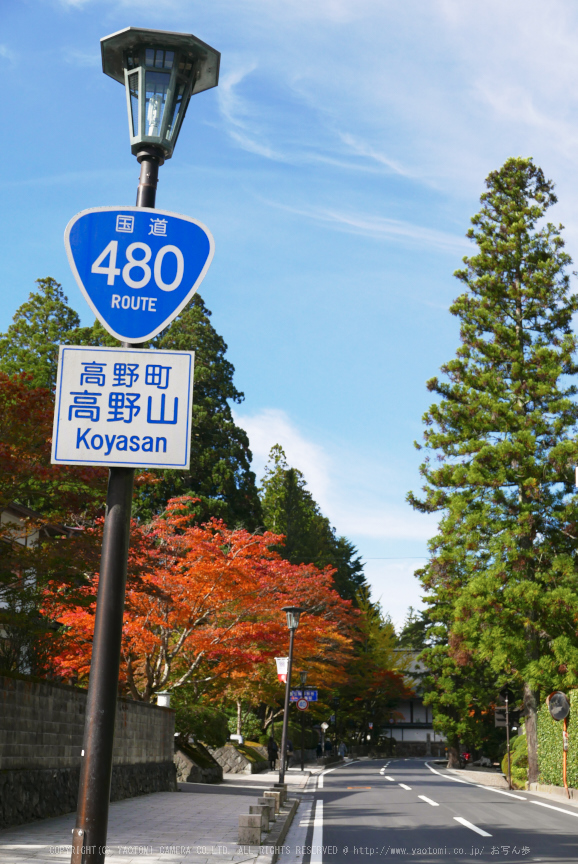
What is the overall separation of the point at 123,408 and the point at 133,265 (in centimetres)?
73

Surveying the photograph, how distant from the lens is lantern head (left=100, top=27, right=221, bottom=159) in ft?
12.9

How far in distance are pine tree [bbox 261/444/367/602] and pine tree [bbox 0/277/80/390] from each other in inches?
668

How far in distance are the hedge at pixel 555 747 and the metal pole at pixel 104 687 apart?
17676 millimetres

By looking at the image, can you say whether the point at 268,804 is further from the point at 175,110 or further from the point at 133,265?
the point at 175,110

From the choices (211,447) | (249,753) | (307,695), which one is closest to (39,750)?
(307,695)

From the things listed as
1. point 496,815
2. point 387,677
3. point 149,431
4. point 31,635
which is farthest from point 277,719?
point 149,431

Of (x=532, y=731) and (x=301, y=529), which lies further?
(x=301, y=529)

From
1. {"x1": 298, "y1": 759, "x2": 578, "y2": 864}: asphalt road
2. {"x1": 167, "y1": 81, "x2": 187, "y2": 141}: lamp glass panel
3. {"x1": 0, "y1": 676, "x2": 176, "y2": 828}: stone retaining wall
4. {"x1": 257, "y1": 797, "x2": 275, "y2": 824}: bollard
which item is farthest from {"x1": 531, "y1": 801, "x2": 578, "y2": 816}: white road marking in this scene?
{"x1": 167, "y1": 81, "x2": 187, "y2": 141}: lamp glass panel

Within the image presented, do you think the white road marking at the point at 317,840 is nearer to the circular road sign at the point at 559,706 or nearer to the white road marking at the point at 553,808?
the white road marking at the point at 553,808

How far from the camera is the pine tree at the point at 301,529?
4997 centimetres

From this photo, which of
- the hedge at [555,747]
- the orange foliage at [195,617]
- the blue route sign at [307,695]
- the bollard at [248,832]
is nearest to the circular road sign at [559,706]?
the hedge at [555,747]

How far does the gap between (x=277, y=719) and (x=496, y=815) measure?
28.8 m

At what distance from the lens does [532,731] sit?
24047 mm

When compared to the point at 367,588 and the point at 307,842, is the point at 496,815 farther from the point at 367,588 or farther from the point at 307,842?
the point at 367,588
